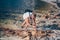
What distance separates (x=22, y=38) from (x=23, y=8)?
518 millimetres

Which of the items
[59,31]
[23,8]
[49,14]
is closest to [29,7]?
[23,8]

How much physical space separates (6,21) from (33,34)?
0.48 m

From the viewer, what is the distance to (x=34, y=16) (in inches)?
144

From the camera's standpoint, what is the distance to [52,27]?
11.6 ft

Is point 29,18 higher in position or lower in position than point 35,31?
higher

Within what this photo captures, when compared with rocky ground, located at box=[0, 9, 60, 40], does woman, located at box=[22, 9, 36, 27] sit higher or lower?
higher

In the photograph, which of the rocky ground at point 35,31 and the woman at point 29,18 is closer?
the rocky ground at point 35,31

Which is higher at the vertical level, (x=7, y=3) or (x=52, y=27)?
(x=7, y=3)

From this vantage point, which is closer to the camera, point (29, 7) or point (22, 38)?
point (22, 38)

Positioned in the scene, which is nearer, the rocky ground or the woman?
the rocky ground

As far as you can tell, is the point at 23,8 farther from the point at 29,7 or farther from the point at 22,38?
the point at 22,38

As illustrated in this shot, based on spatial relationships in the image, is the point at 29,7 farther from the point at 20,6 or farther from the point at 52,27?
the point at 52,27

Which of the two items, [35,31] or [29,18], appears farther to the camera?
[29,18]

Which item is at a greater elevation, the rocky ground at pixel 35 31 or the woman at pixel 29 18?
the woman at pixel 29 18
